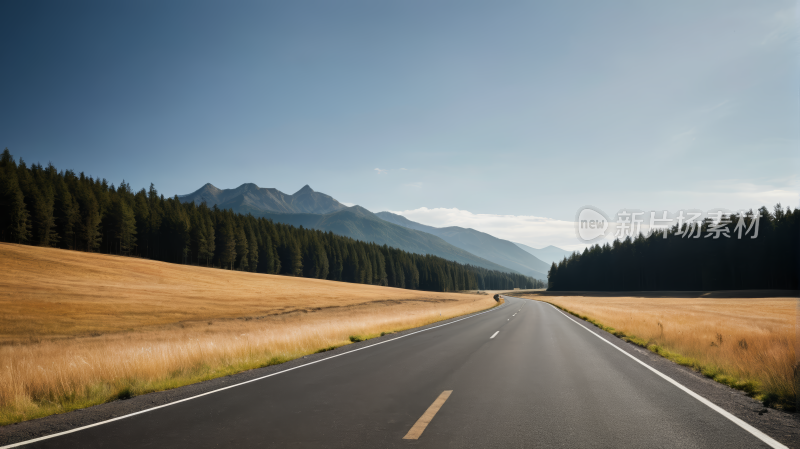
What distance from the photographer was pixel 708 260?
72.4m

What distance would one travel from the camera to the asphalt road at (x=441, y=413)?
181 inches

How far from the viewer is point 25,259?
123ft

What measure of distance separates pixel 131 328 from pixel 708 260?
91959 mm

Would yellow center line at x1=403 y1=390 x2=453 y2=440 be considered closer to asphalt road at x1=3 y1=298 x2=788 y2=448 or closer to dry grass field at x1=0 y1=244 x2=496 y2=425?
asphalt road at x1=3 y1=298 x2=788 y2=448

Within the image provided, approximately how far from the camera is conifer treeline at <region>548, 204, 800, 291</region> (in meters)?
62.7

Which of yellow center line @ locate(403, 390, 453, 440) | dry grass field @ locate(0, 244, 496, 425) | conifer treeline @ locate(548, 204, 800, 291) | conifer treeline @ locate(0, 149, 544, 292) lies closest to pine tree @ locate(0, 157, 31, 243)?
conifer treeline @ locate(0, 149, 544, 292)

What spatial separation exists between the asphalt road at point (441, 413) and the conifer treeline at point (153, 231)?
249 ft

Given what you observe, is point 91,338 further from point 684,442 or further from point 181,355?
point 684,442

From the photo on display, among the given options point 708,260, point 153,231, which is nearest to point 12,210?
point 153,231

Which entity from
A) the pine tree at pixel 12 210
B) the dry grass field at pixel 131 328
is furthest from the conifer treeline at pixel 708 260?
the pine tree at pixel 12 210

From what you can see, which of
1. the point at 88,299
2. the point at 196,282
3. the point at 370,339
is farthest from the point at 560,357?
the point at 196,282

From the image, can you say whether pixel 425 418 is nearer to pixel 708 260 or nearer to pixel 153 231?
pixel 708 260

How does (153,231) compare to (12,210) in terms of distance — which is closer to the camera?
(12,210)

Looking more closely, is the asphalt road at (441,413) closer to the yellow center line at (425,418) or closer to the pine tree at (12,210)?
the yellow center line at (425,418)
